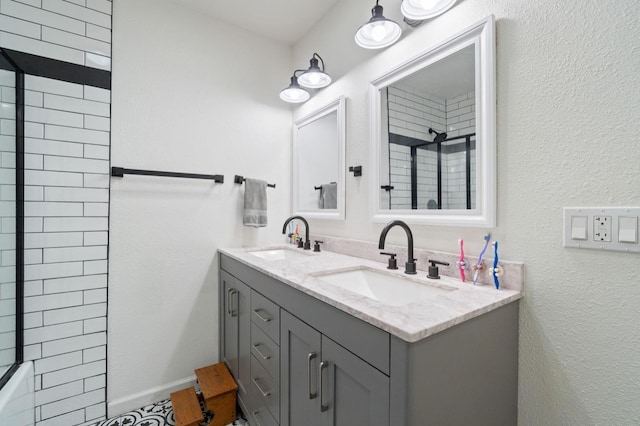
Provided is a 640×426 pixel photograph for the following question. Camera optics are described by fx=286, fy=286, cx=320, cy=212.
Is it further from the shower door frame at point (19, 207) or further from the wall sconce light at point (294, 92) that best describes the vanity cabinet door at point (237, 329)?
the wall sconce light at point (294, 92)

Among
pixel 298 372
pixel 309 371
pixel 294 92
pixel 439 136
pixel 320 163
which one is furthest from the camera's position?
pixel 320 163

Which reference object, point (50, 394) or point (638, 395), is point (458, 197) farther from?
point (50, 394)

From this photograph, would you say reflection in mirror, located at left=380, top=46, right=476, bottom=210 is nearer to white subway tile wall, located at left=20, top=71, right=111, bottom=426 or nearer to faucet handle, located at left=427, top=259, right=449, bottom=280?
faucet handle, located at left=427, top=259, right=449, bottom=280

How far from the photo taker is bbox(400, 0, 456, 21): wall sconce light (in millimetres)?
1078

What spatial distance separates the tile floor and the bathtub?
34 cm

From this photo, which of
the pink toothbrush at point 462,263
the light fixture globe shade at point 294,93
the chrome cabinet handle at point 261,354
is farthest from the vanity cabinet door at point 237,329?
the light fixture globe shade at point 294,93

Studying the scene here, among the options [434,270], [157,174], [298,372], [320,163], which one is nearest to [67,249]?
[157,174]

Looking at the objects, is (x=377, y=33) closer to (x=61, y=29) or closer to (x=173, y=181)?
(x=173, y=181)

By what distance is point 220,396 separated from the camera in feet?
5.00

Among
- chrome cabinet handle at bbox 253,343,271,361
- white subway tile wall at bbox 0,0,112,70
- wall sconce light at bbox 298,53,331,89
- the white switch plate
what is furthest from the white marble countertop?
white subway tile wall at bbox 0,0,112,70

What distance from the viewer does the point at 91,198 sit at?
1566 mm

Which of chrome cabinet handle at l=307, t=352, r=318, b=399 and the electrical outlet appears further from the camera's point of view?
chrome cabinet handle at l=307, t=352, r=318, b=399

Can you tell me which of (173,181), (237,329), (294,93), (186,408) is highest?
(294,93)

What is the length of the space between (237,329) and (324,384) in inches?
35.2
